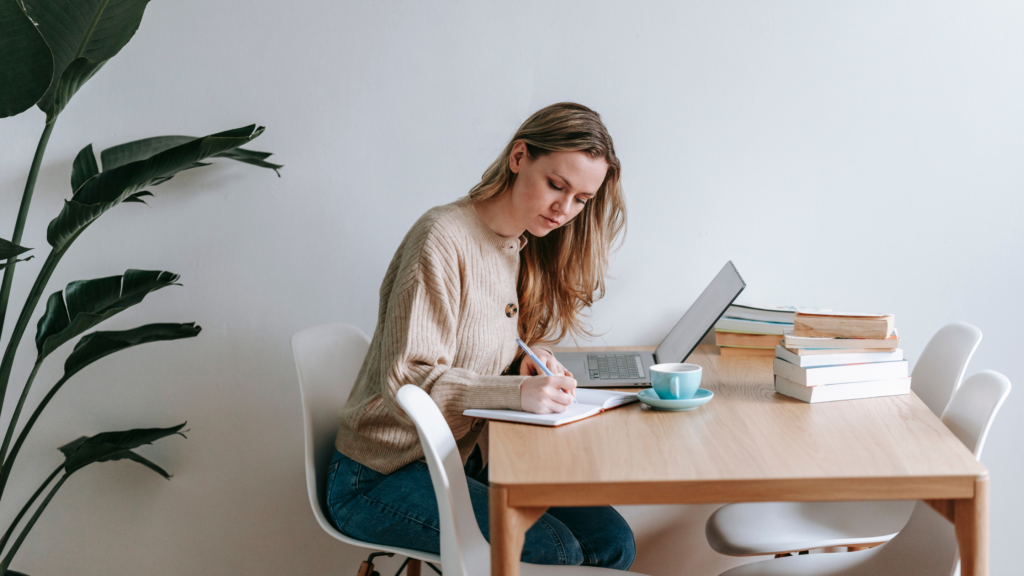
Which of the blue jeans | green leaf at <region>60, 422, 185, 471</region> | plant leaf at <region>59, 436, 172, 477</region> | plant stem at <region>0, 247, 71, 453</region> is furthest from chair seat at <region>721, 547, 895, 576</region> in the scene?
plant stem at <region>0, 247, 71, 453</region>

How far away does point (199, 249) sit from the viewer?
6.33 ft

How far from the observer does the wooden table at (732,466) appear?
908 millimetres

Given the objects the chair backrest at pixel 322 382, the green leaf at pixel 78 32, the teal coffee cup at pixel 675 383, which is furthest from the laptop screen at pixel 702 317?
the green leaf at pixel 78 32

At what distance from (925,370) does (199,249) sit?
1897 millimetres

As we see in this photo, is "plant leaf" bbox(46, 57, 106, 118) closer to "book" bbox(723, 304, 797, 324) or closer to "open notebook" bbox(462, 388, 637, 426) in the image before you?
"open notebook" bbox(462, 388, 637, 426)

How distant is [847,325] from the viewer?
132 cm

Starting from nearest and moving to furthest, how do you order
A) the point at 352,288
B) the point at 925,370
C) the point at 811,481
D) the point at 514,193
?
the point at 811,481 → the point at 514,193 → the point at 925,370 → the point at 352,288

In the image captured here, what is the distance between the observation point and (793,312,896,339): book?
1308 millimetres

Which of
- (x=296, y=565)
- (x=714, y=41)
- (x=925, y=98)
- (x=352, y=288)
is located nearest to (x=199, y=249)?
(x=352, y=288)

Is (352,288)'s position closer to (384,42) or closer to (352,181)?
(352,181)

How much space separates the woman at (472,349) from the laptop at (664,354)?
100 millimetres

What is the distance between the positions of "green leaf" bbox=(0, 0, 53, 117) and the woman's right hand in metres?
1.09

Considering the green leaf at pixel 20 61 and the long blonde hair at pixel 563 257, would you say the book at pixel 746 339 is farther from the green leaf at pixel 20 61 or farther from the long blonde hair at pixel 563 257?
the green leaf at pixel 20 61

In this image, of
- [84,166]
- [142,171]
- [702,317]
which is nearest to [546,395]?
[702,317]
